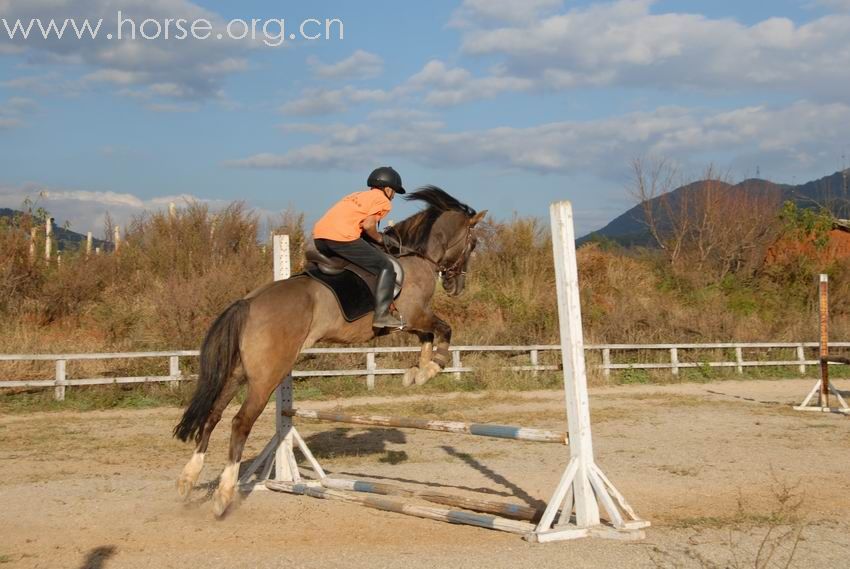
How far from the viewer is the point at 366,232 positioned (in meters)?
7.60

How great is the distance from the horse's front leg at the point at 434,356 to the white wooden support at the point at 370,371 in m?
9.93

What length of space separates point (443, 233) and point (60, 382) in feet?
33.2

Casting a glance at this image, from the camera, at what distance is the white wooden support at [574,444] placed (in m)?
5.73

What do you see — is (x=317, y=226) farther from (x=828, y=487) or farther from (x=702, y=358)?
(x=702, y=358)

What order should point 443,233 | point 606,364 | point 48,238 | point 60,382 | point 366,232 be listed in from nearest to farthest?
1. point 366,232
2. point 443,233
3. point 60,382
4. point 606,364
5. point 48,238

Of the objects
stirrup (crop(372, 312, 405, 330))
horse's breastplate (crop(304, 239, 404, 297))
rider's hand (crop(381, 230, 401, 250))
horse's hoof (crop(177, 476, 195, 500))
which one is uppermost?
rider's hand (crop(381, 230, 401, 250))

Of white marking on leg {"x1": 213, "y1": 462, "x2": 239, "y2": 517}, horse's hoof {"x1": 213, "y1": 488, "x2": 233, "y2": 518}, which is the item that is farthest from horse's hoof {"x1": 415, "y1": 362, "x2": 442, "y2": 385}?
horse's hoof {"x1": 213, "y1": 488, "x2": 233, "y2": 518}

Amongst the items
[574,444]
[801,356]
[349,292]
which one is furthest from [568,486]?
[801,356]

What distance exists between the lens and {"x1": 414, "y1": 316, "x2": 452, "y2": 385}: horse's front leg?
7707 millimetres

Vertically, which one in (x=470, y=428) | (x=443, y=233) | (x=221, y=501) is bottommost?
(x=221, y=501)

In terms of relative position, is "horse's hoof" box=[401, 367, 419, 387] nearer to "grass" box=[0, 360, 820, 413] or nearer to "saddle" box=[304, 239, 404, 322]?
"saddle" box=[304, 239, 404, 322]

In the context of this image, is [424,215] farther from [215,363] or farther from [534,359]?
[534,359]

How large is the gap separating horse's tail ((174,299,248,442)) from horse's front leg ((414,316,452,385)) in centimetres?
183

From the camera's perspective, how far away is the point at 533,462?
30.7 feet
